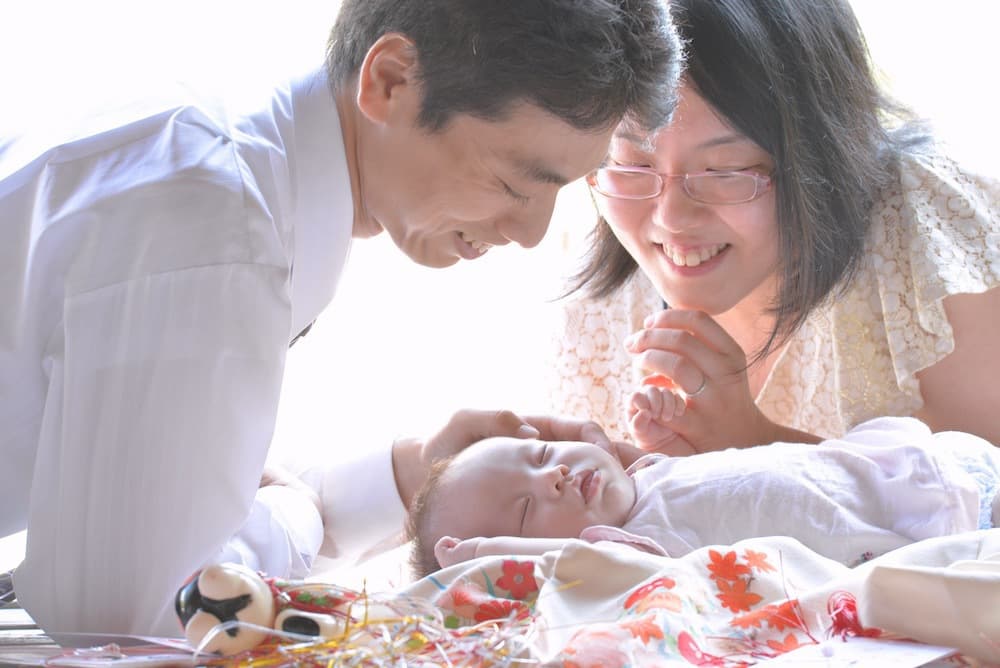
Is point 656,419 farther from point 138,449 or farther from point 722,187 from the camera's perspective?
point 138,449

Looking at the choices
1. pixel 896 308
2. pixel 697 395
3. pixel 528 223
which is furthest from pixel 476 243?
pixel 896 308

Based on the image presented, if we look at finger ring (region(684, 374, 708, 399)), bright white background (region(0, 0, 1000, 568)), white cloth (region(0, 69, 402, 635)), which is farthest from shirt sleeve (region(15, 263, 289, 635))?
bright white background (region(0, 0, 1000, 568))

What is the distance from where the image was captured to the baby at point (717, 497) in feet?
5.30

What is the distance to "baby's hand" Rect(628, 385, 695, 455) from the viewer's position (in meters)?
2.12

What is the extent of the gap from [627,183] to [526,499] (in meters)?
0.70

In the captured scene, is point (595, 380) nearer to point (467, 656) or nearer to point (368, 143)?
point (368, 143)

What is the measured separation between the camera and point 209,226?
1.22 m

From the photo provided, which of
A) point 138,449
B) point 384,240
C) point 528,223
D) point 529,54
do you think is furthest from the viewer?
point 384,240

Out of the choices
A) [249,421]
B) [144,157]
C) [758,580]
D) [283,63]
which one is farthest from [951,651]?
[283,63]

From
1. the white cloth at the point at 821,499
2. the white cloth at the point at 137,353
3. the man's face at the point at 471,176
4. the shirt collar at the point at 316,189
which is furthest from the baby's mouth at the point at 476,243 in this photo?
the white cloth at the point at 821,499

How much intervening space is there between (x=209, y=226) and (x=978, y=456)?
123cm

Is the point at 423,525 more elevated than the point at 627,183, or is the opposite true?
the point at 627,183

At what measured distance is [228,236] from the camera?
4.01 feet

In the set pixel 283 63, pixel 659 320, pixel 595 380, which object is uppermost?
pixel 283 63
